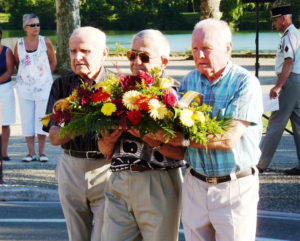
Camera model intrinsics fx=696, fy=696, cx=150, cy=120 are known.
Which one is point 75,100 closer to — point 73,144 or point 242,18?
point 73,144

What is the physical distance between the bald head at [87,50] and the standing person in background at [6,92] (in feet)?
17.9

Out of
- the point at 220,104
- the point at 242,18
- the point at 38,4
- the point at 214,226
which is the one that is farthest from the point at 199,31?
the point at 242,18

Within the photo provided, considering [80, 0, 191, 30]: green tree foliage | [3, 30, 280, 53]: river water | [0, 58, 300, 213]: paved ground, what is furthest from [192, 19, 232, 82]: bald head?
[3, 30, 280, 53]: river water

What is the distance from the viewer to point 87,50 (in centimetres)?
439

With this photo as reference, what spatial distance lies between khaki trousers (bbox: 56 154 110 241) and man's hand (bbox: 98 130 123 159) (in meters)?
0.41

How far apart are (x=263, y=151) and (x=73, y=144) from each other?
4628 mm

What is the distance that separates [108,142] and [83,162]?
0.56 meters

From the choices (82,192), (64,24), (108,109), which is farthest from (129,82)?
(64,24)

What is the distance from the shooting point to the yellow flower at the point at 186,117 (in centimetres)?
350

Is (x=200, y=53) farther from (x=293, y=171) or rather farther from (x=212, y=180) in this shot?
(x=293, y=171)

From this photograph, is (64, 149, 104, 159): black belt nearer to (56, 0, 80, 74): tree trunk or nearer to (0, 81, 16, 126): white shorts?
(0, 81, 16, 126): white shorts

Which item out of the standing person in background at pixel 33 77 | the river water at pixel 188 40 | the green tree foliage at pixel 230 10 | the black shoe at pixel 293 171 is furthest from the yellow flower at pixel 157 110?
the green tree foliage at pixel 230 10

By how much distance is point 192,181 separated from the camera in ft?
12.9

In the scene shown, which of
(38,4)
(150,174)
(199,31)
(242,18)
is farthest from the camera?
(242,18)
